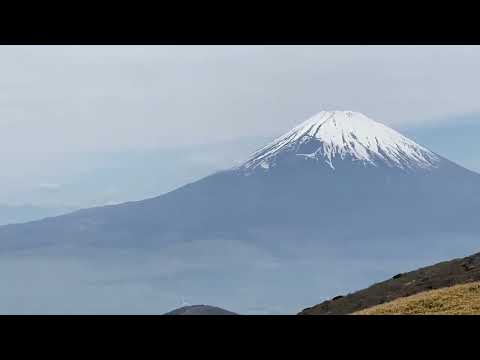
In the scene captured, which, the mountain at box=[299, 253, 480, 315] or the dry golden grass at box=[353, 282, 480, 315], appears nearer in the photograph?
the dry golden grass at box=[353, 282, 480, 315]

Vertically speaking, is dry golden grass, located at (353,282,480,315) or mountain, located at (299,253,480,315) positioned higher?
mountain, located at (299,253,480,315)

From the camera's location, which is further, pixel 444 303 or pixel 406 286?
pixel 406 286

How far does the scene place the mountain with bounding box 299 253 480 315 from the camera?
91519 millimetres

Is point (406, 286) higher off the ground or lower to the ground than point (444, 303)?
higher

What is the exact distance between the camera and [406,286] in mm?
101375

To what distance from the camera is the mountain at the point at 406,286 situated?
91.5 meters

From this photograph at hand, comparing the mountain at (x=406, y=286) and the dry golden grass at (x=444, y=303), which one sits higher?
the mountain at (x=406, y=286)

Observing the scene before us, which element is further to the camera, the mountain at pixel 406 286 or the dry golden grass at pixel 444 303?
the mountain at pixel 406 286
